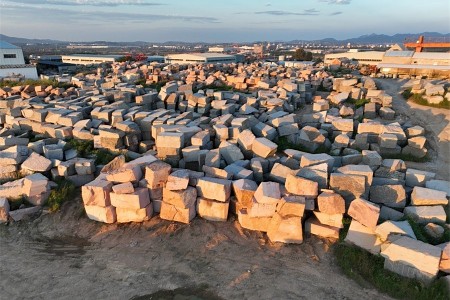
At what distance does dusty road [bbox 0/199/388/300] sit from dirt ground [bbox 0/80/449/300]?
2 cm

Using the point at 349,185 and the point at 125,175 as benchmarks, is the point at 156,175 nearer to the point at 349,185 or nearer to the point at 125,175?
the point at 125,175

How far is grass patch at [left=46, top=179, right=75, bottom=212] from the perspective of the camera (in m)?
7.58

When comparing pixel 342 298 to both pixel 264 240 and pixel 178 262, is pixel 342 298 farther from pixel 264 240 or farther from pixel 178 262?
pixel 178 262

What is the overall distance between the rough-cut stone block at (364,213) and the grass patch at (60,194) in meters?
6.12

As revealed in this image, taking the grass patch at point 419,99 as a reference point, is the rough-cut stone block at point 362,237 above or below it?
below

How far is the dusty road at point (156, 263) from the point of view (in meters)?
5.29

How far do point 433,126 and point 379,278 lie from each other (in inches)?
342

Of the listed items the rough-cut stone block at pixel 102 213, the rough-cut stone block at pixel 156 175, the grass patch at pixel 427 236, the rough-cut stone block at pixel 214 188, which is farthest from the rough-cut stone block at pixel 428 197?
the rough-cut stone block at pixel 102 213

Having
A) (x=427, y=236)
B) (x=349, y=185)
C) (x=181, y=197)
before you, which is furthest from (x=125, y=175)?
(x=427, y=236)

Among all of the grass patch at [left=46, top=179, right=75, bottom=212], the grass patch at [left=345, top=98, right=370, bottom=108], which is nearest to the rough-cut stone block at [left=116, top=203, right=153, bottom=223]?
the grass patch at [left=46, top=179, right=75, bottom=212]

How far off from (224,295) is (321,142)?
6.26m

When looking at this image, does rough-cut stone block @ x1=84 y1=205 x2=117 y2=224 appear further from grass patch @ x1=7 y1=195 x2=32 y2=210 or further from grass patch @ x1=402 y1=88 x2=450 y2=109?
grass patch @ x1=402 y1=88 x2=450 y2=109

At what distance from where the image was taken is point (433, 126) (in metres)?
12.0

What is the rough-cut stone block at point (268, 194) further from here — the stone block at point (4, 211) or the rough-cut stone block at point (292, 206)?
the stone block at point (4, 211)
